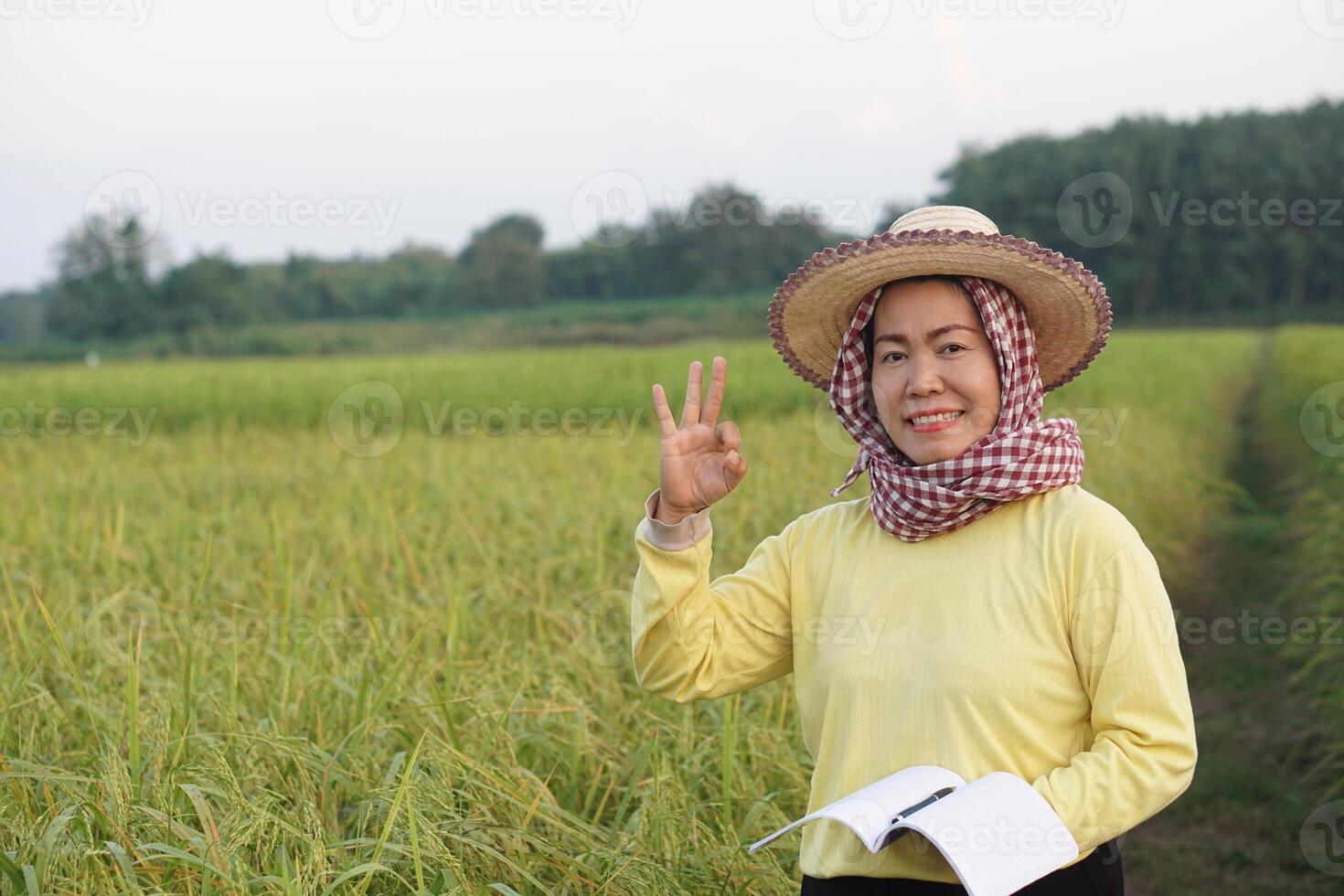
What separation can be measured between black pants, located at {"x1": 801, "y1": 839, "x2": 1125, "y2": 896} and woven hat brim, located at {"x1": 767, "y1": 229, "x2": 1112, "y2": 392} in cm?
68

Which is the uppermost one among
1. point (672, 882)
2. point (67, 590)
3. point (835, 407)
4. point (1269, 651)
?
point (835, 407)

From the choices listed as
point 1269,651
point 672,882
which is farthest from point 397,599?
point 1269,651

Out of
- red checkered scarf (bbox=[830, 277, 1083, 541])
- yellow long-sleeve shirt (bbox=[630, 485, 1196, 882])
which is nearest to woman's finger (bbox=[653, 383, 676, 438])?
yellow long-sleeve shirt (bbox=[630, 485, 1196, 882])

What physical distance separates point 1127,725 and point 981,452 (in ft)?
1.20

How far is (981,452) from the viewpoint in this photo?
1.50 meters

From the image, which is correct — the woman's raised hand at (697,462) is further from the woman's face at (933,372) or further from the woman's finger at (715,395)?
the woman's face at (933,372)

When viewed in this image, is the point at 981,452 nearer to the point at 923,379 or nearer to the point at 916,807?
the point at 923,379

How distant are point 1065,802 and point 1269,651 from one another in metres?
4.46

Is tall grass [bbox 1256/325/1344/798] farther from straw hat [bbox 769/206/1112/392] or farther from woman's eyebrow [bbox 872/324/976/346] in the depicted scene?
woman's eyebrow [bbox 872/324/976/346]

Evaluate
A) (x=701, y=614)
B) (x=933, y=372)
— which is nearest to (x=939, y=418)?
(x=933, y=372)

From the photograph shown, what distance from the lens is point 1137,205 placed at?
53562 millimetres

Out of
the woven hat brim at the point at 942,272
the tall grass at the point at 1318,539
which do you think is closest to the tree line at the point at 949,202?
the tall grass at the point at 1318,539

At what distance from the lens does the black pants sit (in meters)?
1.49

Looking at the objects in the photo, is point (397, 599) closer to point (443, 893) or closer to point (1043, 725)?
point (443, 893)
